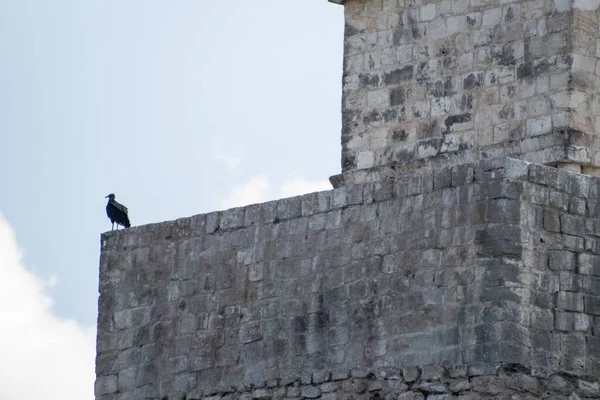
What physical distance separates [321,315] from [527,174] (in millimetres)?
2135

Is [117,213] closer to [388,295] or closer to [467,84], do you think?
[467,84]

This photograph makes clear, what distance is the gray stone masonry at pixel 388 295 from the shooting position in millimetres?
Answer: 20891

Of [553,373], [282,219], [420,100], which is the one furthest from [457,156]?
[553,373]

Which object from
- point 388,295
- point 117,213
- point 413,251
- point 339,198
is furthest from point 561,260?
point 117,213

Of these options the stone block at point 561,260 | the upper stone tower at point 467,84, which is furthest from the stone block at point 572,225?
the upper stone tower at point 467,84

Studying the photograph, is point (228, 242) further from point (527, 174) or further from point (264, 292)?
point (527, 174)

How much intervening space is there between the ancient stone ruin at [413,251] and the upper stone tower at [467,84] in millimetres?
20

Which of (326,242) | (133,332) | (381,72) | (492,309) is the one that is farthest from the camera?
(381,72)

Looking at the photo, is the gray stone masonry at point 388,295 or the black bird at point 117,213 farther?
the black bird at point 117,213

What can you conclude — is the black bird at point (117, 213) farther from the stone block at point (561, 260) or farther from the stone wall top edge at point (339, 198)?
the stone block at point (561, 260)

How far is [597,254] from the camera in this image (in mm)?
21500

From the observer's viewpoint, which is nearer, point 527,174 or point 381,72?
point 527,174

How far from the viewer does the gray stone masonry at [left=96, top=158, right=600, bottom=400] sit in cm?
2089

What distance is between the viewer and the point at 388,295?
848 inches
